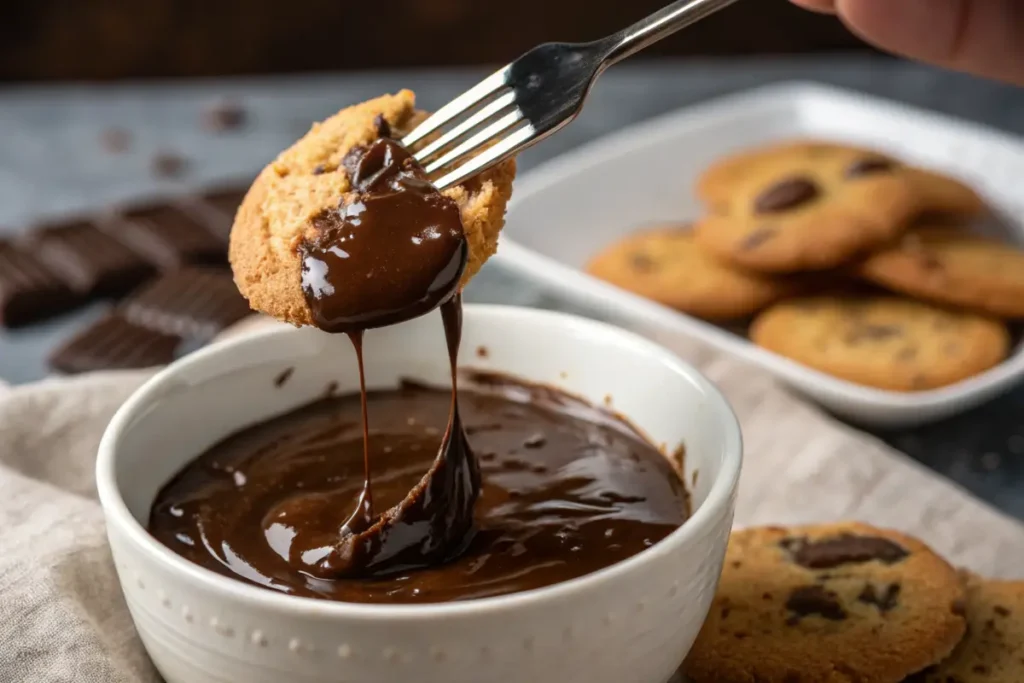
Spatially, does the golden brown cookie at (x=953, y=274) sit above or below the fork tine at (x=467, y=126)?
below

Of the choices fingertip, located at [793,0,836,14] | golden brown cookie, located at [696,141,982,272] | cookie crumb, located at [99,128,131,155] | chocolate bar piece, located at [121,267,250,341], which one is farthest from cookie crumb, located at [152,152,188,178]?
fingertip, located at [793,0,836,14]


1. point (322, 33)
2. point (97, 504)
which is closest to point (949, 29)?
point (97, 504)

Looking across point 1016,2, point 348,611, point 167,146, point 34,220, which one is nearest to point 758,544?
point 348,611

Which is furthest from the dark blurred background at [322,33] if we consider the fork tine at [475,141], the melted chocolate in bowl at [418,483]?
the fork tine at [475,141]

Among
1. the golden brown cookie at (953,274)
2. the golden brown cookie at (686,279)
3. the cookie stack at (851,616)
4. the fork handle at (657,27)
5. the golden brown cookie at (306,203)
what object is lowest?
the golden brown cookie at (686,279)

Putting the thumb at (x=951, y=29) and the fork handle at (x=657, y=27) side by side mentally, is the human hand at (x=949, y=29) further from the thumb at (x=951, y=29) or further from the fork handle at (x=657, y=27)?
the fork handle at (x=657, y=27)

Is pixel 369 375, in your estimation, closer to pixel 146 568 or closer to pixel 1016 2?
pixel 146 568
